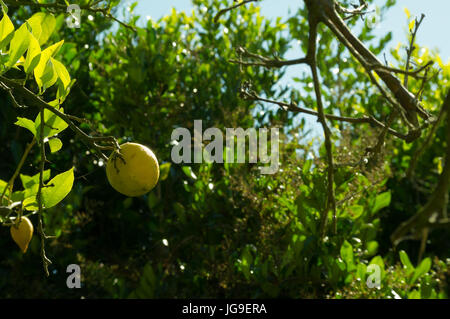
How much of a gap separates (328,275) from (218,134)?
2.57 feet

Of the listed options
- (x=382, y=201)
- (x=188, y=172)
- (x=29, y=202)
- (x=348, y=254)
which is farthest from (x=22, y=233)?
(x=382, y=201)

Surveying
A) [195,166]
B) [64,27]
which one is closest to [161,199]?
[195,166]

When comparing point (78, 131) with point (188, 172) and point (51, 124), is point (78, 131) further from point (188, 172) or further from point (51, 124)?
point (188, 172)

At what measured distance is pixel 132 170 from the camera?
989 mm

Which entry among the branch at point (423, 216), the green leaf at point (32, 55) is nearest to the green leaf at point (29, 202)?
the green leaf at point (32, 55)

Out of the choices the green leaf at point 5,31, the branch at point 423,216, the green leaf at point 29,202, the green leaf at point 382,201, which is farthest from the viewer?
the green leaf at point 382,201

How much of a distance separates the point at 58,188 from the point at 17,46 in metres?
0.25

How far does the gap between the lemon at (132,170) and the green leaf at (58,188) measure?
167 mm

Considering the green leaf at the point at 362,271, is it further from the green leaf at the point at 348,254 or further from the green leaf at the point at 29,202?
the green leaf at the point at 29,202

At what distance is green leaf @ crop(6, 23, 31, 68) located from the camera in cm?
109

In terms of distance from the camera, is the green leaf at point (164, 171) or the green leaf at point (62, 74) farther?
the green leaf at point (164, 171)

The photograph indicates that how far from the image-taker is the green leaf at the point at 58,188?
114cm

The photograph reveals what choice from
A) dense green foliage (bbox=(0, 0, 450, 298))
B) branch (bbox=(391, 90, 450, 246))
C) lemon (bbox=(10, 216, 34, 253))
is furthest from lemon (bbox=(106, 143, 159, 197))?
dense green foliage (bbox=(0, 0, 450, 298))

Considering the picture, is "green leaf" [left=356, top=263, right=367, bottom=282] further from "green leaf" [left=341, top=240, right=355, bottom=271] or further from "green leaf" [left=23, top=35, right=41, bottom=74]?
"green leaf" [left=23, top=35, right=41, bottom=74]
